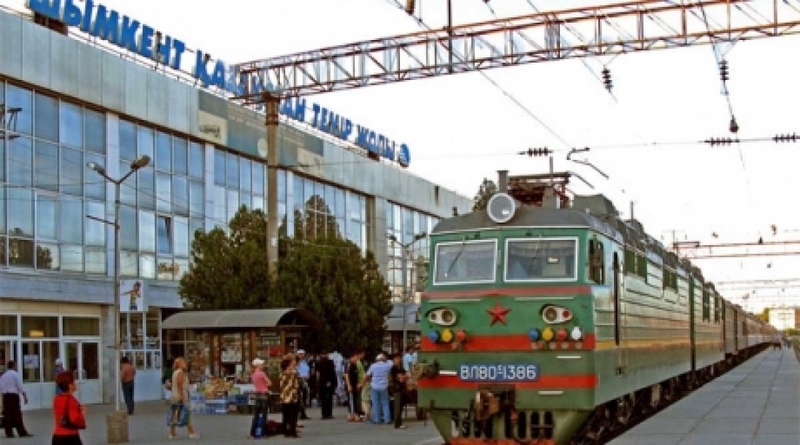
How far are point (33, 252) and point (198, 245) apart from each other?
5.91 meters

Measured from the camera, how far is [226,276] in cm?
3931

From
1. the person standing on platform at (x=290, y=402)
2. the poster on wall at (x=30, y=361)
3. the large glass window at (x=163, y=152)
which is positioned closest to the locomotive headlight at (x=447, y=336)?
the person standing on platform at (x=290, y=402)

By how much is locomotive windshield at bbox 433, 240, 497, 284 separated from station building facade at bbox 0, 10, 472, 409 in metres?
13.9

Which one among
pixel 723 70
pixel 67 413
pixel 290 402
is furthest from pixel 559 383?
pixel 723 70

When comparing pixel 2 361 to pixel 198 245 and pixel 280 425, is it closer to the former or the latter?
pixel 198 245

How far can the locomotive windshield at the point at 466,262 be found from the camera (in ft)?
55.1

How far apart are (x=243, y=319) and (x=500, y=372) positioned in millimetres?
16599

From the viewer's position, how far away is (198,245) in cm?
4150

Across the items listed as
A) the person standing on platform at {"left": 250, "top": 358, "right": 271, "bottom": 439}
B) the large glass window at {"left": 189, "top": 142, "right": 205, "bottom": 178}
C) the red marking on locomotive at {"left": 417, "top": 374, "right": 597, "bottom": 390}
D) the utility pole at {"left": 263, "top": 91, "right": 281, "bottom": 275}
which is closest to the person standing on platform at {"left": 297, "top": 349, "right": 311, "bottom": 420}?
the utility pole at {"left": 263, "top": 91, "right": 281, "bottom": 275}

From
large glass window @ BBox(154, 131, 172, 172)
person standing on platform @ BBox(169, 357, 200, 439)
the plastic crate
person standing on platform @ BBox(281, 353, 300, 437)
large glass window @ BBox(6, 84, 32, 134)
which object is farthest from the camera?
large glass window @ BBox(154, 131, 172, 172)

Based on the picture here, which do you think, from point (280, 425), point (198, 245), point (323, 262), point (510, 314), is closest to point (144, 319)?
point (198, 245)

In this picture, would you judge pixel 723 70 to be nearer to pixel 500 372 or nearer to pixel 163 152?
pixel 500 372

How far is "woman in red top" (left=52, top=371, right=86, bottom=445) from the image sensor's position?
1402 centimetres

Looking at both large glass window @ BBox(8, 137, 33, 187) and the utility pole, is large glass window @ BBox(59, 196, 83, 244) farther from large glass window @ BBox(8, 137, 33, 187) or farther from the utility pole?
the utility pole
